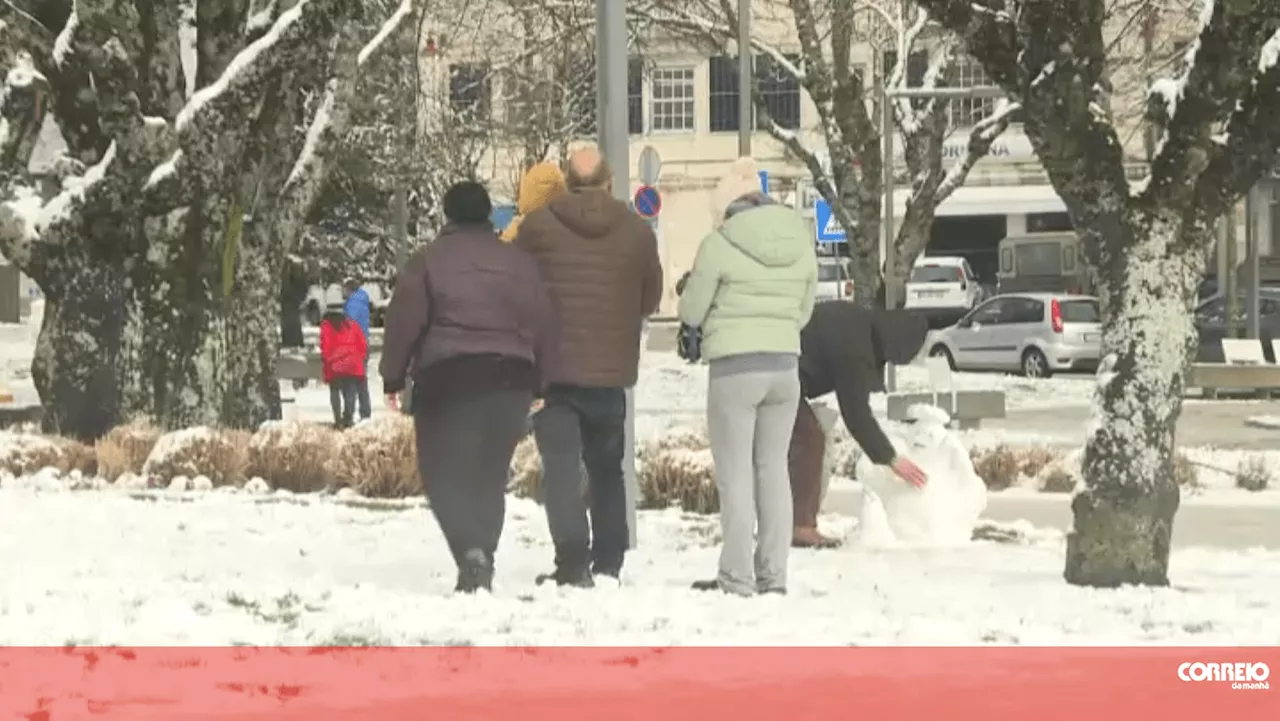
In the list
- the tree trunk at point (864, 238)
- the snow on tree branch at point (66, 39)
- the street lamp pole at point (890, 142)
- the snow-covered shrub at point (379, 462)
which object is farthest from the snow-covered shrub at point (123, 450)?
the tree trunk at point (864, 238)

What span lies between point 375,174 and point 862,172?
50.2 feet

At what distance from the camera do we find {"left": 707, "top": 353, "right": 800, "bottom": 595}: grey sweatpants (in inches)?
352

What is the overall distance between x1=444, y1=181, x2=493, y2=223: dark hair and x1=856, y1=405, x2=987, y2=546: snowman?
333 cm

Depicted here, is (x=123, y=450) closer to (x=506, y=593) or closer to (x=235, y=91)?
(x=235, y=91)

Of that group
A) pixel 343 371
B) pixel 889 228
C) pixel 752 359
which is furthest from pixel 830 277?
pixel 752 359

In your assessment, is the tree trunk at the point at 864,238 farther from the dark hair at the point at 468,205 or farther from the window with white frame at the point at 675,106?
the window with white frame at the point at 675,106

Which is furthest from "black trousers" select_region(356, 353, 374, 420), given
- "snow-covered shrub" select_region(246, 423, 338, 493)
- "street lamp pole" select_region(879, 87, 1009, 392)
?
"snow-covered shrub" select_region(246, 423, 338, 493)

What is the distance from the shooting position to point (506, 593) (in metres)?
8.99

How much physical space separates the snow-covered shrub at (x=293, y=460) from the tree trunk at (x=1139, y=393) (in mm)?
5991

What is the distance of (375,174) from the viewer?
1612 inches

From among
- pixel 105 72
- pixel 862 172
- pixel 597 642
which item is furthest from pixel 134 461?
pixel 862 172

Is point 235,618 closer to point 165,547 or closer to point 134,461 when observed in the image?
point 165,547

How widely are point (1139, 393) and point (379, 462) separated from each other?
5.79 meters

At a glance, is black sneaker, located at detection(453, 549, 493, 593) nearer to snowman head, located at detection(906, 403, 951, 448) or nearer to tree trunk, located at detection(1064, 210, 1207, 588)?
tree trunk, located at detection(1064, 210, 1207, 588)
